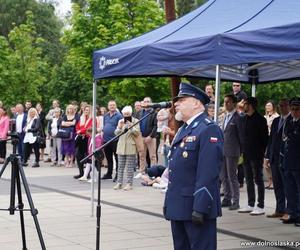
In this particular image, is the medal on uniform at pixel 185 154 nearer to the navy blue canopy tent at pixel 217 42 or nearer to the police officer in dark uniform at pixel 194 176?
the police officer in dark uniform at pixel 194 176

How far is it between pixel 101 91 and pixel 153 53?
30157 millimetres

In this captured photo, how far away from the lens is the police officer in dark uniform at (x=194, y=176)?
5.81 metres

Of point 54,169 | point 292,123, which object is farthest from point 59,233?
point 54,169

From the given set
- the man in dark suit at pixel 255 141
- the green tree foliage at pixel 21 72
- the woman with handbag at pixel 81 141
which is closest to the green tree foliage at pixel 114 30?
the green tree foliage at pixel 21 72

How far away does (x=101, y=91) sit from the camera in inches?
1548

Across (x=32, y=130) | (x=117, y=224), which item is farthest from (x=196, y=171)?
(x=32, y=130)

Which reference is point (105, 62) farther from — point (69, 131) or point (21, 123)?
point (21, 123)

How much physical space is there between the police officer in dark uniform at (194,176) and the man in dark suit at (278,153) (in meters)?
4.38

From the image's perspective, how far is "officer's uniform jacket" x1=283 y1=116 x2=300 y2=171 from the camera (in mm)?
9641

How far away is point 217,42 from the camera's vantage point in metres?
8.24

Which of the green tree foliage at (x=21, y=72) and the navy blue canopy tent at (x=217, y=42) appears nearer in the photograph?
the navy blue canopy tent at (x=217, y=42)

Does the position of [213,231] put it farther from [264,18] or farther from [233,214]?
[233,214]

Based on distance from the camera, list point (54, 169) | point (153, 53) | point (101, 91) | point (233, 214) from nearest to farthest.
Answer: point (153, 53) < point (233, 214) < point (54, 169) < point (101, 91)

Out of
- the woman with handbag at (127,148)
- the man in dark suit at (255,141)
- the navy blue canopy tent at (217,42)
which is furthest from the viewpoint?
the woman with handbag at (127,148)
